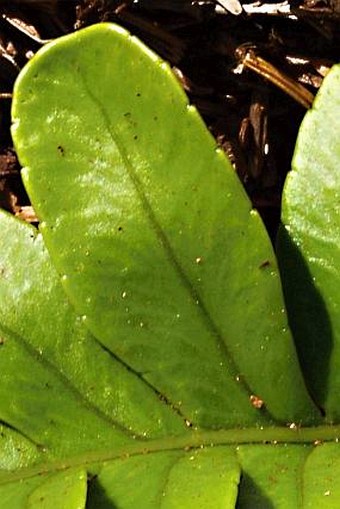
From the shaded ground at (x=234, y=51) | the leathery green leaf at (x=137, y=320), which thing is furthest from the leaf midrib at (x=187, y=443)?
the shaded ground at (x=234, y=51)

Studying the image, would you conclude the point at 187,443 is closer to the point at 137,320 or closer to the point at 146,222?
the point at 137,320

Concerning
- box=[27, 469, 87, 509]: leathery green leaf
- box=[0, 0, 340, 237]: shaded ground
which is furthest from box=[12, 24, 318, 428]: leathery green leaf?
box=[0, 0, 340, 237]: shaded ground

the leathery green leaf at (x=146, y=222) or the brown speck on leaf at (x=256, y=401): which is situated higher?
the leathery green leaf at (x=146, y=222)

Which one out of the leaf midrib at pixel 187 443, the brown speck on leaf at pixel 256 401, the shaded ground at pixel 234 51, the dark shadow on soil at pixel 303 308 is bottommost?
the leaf midrib at pixel 187 443

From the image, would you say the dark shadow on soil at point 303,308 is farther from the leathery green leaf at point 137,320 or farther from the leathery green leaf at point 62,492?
the leathery green leaf at point 62,492

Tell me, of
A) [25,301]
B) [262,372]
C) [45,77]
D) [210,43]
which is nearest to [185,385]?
[262,372]

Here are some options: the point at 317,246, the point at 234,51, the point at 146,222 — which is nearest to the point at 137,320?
the point at 146,222
